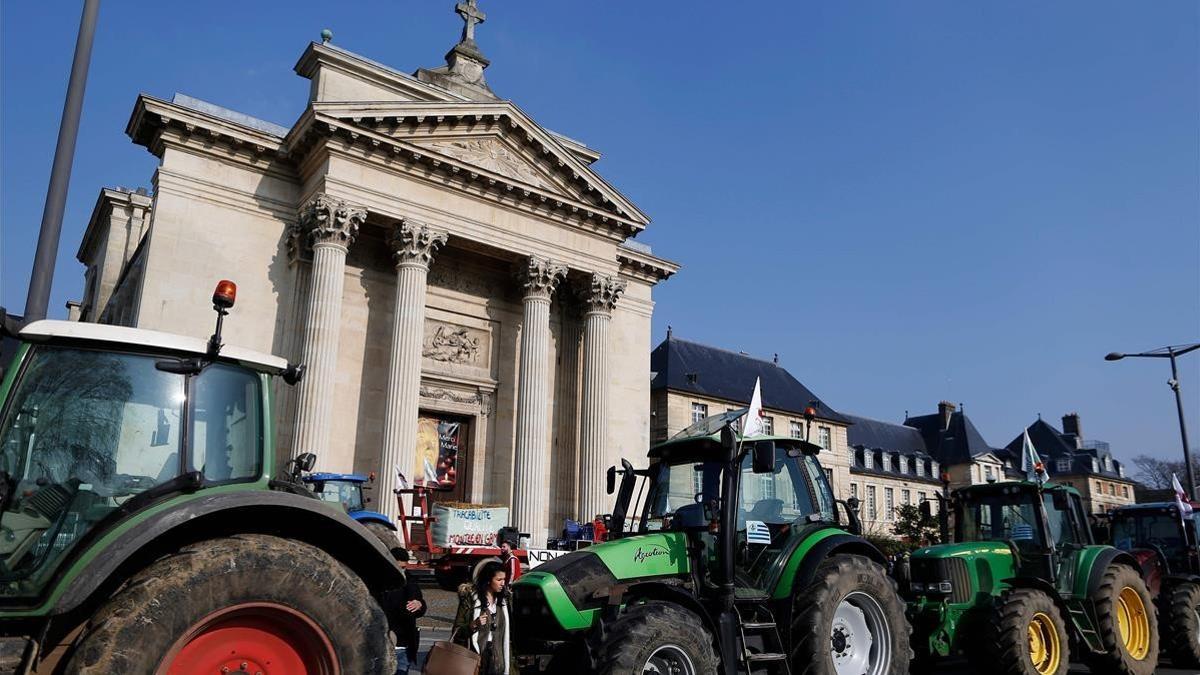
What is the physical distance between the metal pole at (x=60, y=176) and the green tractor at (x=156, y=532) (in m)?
2.45

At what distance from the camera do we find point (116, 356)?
4.29 metres

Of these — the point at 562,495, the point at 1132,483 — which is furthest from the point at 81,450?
the point at 1132,483

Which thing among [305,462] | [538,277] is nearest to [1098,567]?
[305,462]

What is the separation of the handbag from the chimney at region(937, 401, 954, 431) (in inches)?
2597

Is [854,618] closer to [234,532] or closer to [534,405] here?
[234,532]

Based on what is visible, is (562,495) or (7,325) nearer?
(7,325)

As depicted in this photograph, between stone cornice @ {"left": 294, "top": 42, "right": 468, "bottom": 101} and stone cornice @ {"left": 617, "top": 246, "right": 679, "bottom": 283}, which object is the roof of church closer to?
stone cornice @ {"left": 617, "top": 246, "right": 679, "bottom": 283}

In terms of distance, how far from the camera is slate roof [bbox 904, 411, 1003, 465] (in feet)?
204

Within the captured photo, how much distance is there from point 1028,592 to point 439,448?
16.8 m

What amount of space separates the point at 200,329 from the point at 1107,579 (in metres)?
18.5

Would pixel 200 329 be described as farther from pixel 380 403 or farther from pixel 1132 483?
pixel 1132 483

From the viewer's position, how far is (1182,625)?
427 inches

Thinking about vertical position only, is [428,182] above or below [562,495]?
above

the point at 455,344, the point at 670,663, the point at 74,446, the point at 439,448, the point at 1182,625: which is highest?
the point at 455,344
